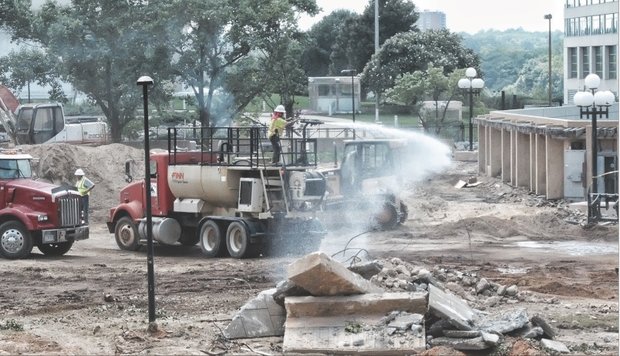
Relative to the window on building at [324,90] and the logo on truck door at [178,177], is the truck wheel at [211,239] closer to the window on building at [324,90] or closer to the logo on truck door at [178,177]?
the logo on truck door at [178,177]

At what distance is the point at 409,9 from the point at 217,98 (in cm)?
4189

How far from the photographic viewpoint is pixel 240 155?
1132 inches

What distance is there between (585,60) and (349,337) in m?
62.1

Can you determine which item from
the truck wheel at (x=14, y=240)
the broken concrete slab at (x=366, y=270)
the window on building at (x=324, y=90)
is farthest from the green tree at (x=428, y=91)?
the broken concrete slab at (x=366, y=270)

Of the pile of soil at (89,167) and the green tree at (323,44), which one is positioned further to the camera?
the green tree at (323,44)

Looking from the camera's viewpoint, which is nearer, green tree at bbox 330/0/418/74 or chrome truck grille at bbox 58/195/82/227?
chrome truck grille at bbox 58/195/82/227

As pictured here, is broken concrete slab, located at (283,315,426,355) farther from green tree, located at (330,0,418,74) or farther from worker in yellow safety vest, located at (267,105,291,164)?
green tree, located at (330,0,418,74)

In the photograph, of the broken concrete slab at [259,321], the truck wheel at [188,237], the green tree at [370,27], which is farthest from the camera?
the green tree at [370,27]

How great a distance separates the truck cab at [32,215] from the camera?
2895 centimetres

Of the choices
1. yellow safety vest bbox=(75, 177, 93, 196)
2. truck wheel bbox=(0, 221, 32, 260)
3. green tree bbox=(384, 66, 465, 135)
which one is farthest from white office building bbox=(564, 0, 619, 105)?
truck wheel bbox=(0, 221, 32, 260)

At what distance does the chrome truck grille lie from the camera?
29219mm

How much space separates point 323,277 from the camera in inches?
663

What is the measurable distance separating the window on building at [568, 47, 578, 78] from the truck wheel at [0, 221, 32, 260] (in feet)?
179

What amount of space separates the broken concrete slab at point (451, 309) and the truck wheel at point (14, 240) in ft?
45.1
